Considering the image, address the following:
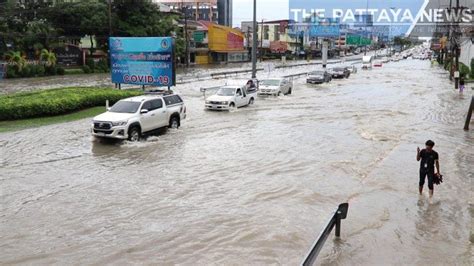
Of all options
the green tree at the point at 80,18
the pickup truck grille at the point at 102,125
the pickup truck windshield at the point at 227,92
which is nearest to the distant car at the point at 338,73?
the green tree at the point at 80,18

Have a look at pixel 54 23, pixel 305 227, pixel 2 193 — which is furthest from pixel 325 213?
pixel 54 23

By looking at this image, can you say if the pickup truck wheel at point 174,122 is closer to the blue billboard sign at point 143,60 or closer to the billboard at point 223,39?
the blue billboard sign at point 143,60

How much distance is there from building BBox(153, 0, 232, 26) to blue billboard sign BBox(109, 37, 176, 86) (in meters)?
115

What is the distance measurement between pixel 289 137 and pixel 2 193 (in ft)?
37.0

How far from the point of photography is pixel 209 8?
483 ft

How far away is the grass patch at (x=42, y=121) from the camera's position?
770 inches

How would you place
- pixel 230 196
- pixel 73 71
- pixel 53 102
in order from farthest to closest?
pixel 73 71 → pixel 53 102 → pixel 230 196

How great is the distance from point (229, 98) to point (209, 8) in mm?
125406

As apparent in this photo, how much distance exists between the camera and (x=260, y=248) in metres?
8.68

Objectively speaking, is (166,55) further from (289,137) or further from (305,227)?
(305,227)

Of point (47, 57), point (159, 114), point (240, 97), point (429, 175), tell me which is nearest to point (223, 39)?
point (47, 57)

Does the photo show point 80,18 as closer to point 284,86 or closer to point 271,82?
point 271,82

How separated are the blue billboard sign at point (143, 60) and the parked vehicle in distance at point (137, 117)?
660 centimetres

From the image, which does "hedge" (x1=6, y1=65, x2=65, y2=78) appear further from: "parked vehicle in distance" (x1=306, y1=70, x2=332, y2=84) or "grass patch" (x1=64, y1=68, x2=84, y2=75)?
"parked vehicle in distance" (x1=306, y1=70, x2=332, y2=84)
